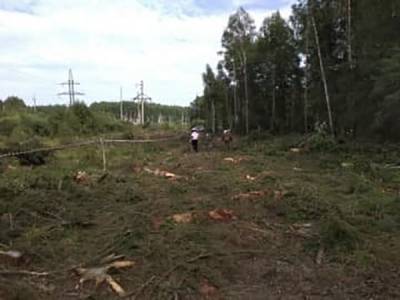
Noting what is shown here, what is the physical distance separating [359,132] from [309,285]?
27.1m

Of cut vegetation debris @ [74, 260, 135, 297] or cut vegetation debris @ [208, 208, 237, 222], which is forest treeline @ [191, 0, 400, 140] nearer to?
cut vegetation debris @ [208, 208, 237, 222]

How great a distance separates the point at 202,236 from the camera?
31.1 ft

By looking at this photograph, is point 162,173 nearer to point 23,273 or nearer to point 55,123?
point 23,273

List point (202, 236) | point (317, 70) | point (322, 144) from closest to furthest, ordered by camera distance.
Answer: point (202, 236) < point (322, 144) < point (317, 70)

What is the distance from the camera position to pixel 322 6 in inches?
1540

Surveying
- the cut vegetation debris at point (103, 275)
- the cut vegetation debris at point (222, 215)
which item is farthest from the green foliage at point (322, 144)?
the cut vegetation debris at point (103, 275)

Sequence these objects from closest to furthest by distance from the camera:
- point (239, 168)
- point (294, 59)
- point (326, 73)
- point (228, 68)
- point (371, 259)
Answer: point (371, 259) → point (239, 168) → point (326, 73) → point (294, 59) → point (228, 68)

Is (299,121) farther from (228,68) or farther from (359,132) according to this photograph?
(359,132)

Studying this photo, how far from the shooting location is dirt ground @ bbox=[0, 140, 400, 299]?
24.4 ft

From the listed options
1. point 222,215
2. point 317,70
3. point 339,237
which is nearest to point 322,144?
point 317,70

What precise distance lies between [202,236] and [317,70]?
109 ft

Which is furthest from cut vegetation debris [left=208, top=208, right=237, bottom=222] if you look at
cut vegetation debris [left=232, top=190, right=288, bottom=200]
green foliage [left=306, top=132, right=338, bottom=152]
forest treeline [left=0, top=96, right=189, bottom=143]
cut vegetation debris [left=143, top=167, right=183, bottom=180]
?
forest treeline [left=0, top=96, right=189, bottom=143]

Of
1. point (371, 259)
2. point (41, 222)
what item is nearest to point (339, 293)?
point (371, 259)

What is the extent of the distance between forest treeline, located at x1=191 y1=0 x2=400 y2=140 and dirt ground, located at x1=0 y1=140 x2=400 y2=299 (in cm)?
1072
